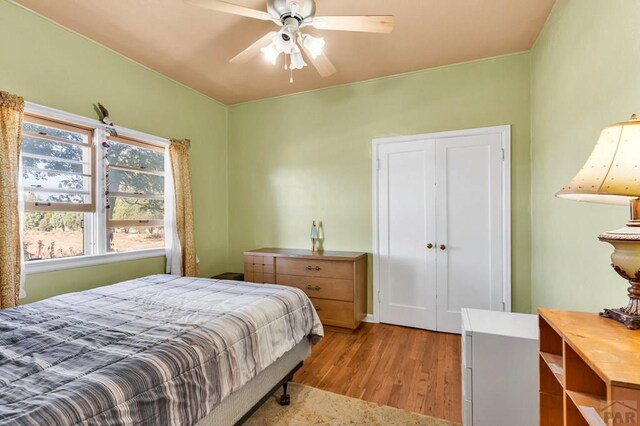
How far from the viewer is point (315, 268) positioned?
3.23 metres

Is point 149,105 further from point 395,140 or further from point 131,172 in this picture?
point 395,140

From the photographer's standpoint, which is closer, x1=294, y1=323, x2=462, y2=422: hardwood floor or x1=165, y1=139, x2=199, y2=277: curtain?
x1=294, y1=323, x2=462, y2=422: hardwood floor

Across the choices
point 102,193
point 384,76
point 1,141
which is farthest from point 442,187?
point 1,141

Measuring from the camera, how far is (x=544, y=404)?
3.89ft

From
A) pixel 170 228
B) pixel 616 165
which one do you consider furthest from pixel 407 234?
pixel 170 228

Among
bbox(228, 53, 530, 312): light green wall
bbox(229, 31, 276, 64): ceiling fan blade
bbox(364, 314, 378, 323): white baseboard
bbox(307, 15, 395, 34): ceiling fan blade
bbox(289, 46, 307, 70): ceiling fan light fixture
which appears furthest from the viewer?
bbox(364, 314, 378, 323): white baseboard

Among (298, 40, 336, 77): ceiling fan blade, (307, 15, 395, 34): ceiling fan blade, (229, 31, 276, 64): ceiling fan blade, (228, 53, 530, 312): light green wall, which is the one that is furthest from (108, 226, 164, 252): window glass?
(307, 15, 395, 34): ceiling fan blade

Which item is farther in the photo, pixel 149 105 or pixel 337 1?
pixel 149 105

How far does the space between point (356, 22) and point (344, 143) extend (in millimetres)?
1754

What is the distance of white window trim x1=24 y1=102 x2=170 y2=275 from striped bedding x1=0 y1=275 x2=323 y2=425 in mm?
610

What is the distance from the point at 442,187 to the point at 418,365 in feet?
5.73

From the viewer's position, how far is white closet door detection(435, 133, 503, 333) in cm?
292

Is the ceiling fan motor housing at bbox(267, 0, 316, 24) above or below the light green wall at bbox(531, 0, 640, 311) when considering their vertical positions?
above

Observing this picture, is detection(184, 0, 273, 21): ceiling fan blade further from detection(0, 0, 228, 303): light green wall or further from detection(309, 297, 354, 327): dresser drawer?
detection(309, 297, 354, 327): dresser drawer
